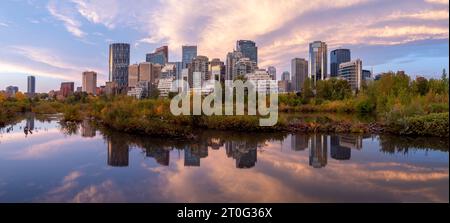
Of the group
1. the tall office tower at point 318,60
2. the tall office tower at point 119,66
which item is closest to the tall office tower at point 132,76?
the tall office tower at point 119,66

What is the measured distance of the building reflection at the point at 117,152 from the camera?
9.60 meters

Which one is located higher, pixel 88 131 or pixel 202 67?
pixel 202 67

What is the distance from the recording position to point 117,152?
1137 cm

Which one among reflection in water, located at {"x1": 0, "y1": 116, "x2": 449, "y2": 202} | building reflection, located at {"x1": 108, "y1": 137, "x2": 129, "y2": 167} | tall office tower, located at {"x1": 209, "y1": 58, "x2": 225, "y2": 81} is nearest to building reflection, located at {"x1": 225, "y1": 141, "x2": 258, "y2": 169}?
reflection in water, located at {"x1": 0, "y1": 116, "x2": 449, "y2": 202}

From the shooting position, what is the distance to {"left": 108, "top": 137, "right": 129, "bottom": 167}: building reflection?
9.60 metres

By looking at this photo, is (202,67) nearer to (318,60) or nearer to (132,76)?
(132,76)

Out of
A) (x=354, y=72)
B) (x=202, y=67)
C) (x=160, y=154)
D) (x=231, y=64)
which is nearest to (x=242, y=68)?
(x=231, y=64)

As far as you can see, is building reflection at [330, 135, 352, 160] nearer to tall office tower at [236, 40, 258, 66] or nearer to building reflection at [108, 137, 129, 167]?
building reflection at [108, 137, 129, 167]

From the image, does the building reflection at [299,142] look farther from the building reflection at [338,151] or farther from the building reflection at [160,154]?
the building reflection at [160,154]

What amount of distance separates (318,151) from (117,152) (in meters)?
6.60

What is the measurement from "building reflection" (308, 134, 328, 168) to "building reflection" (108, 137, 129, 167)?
204 inches

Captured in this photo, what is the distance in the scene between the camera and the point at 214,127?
714 inches
